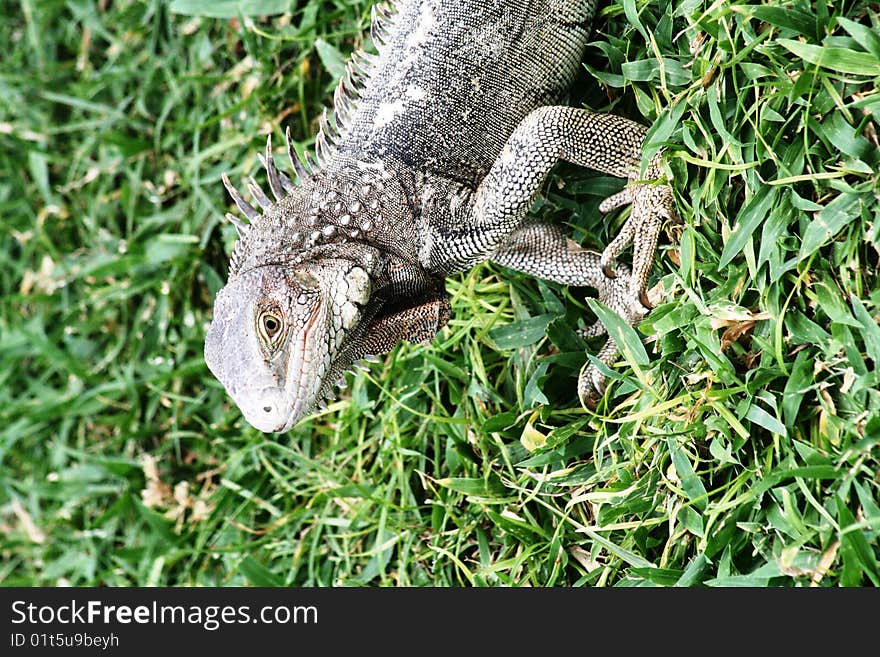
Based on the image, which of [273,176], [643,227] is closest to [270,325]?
[273,176]

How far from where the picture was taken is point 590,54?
3039 mm

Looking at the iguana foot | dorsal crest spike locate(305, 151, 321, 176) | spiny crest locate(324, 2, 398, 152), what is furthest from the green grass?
dorsal crest spike locate(305, 151, 321, 176)

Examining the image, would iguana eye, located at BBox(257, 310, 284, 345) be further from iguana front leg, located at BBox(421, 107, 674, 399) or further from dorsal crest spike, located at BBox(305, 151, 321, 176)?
dorsal crest spike, located at BBox(305, 151, 321, 176)

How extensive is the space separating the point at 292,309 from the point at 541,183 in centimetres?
83

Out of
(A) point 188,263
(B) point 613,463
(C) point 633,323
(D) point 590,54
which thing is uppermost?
(D) point 590,54

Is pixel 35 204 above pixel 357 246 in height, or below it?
below

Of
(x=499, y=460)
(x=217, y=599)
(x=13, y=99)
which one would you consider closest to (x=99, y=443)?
(x=217, y=599)

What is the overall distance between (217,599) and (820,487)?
6.83 feet

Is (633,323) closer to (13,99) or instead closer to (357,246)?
(357,246)

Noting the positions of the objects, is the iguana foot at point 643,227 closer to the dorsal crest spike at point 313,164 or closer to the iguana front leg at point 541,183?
the iguana front leg at point 541,183

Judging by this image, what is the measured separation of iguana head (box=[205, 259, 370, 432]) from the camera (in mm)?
2469

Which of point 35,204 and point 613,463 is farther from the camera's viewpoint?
point 35,204

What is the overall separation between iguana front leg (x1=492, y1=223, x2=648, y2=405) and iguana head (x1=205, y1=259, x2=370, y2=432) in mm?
562

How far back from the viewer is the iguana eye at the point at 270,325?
2.49 metres
